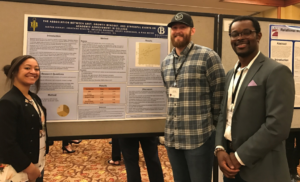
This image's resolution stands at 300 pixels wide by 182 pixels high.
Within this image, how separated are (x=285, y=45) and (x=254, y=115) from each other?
1123mm

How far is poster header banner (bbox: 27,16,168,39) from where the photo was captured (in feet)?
4.75

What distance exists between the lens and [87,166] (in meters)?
3.00

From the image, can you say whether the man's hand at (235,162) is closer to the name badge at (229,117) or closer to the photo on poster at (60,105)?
the name badge at (229,117)

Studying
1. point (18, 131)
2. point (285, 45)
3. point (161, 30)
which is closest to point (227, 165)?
point (161, 30)

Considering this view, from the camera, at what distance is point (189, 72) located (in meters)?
1.36

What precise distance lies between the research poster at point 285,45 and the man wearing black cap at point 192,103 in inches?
29.9

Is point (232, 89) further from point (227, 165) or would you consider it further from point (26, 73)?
point (26, 73)

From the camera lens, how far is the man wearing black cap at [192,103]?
134 centimetres

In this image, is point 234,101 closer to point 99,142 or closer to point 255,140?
point 255,140

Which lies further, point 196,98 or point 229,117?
point 196,98

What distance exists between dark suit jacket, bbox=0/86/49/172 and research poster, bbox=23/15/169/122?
0.27 m

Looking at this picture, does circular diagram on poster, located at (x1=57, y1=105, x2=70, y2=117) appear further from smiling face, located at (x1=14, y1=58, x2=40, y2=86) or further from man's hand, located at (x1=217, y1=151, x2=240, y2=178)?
man's hand, located at (x1=217, y1=151, x2=240, y2=178)

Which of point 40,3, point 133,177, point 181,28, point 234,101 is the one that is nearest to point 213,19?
point 181,28

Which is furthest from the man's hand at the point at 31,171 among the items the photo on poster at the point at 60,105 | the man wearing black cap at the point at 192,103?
the man wearing black cap at the point at 192,103
